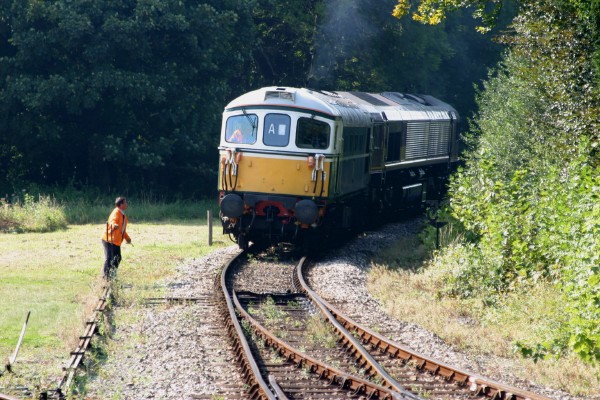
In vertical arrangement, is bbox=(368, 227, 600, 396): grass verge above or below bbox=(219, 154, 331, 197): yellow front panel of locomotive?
below

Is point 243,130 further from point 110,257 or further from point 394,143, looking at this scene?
point 394,143

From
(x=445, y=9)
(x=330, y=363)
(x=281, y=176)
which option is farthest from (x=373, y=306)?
(x=445, y=9)

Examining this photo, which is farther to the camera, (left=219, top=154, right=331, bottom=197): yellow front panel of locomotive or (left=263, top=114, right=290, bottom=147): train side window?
Result: (left=263, top=114, right=290, bottom=147): train side window

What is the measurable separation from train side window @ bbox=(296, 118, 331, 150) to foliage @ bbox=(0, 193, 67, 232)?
952cm

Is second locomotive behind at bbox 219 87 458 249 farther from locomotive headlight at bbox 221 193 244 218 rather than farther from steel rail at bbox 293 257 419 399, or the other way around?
steel rail at bbox 293 257 419 399

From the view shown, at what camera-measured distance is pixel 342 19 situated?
3847 cm

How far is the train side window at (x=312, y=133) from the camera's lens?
18.7 m

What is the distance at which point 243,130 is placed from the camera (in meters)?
18.9

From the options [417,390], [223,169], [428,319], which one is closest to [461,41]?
[223,169]

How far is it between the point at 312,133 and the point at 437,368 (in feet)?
31.2

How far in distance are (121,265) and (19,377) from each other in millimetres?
8711

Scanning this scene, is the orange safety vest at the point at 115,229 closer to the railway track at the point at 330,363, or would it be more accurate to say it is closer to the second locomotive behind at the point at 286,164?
the railway track at the point at 330,363

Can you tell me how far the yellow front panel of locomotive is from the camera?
1852 centimetres

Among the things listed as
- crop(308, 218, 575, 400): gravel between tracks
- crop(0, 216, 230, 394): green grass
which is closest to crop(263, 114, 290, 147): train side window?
crop(308, 218, 575, 400): gravel between tracks
